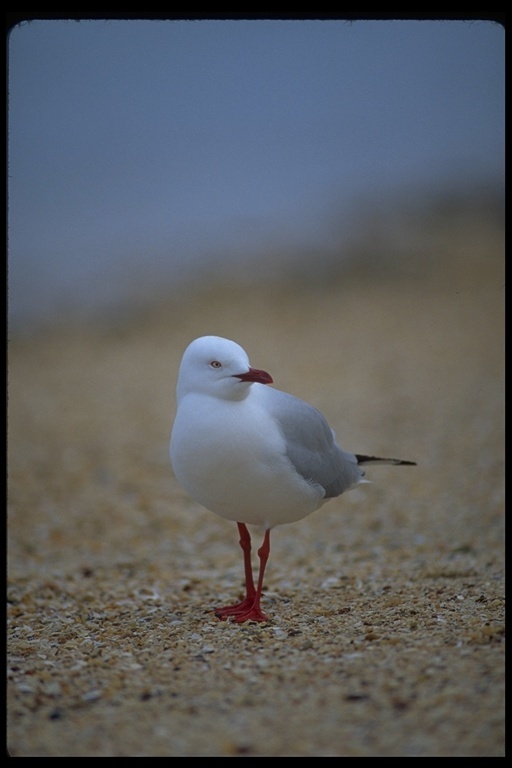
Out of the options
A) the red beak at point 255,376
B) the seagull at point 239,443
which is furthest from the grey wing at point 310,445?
the red beak at point 255,376

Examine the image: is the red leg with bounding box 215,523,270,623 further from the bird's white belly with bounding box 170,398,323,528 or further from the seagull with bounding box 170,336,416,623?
the bird's white belly with bounding box 170,398,323,528

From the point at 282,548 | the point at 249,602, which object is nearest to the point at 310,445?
the point at 249,602

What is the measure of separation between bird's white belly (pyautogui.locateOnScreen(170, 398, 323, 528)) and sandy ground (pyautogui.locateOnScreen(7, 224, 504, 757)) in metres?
0.55

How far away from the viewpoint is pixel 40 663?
10.0ft

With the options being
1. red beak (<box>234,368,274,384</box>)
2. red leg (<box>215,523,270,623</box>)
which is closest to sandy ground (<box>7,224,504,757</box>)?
red leg (<box>215,523,270,623</box>)

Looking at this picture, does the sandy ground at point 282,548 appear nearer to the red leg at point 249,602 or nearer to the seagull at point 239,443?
the red leg at point 249,602

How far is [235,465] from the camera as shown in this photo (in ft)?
10.3

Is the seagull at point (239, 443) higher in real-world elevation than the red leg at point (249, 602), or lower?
higher

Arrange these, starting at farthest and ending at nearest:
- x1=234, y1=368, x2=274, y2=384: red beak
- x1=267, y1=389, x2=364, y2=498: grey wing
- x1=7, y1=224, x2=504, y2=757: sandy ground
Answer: x1=267, y1=389, x2=364, y2=498: grey wing → x1=234, y1=368, x2=274, y2=384: red beak → x1=7, y1=224, x2=504, y2=757: sandy ground

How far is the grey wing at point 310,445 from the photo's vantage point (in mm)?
3408

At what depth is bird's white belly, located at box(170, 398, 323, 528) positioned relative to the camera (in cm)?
314

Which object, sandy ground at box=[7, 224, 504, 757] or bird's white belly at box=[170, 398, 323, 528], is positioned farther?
bird's white belly at box=[170, 398, 323, 528]

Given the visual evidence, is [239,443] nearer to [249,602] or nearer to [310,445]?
[310,445]
